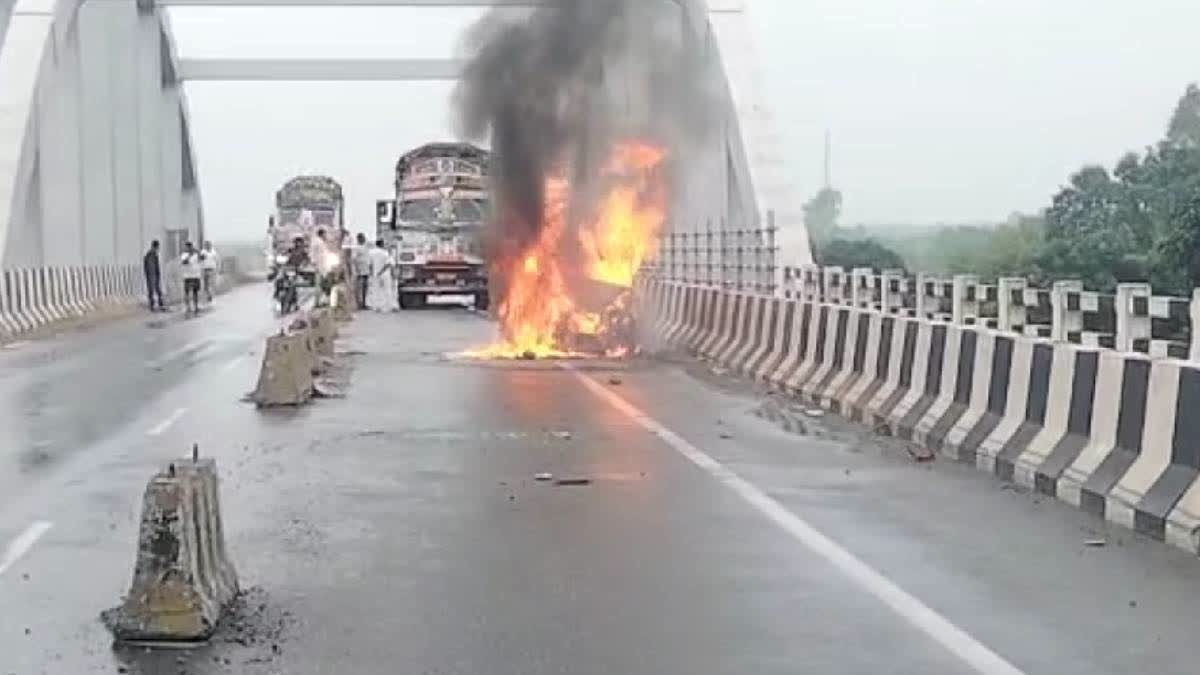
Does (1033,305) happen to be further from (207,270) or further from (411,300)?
(207,270)

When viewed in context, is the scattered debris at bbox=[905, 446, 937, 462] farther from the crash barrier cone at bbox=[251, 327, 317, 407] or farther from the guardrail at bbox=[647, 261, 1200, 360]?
the crash barrier cone at bbox=[251, 327, 317, 407]

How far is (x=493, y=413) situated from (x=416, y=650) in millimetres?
10035

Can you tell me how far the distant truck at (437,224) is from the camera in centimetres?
4653

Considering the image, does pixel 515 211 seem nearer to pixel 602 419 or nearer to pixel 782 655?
pixel 602 419

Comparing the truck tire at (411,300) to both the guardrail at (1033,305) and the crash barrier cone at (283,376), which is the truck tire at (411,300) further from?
the crash barrier cone at (283,376)

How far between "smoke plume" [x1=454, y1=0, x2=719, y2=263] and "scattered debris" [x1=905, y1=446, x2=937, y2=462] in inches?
559

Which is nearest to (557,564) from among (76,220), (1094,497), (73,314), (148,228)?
(1094,497)

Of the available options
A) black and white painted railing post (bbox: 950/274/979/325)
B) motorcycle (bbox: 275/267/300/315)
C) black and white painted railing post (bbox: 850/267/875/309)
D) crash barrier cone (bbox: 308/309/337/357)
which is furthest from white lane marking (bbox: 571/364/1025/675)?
motorcycle (bbox: 275/267/300/315)

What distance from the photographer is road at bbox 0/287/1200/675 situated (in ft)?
24.3

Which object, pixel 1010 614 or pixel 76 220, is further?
pixel 76 220

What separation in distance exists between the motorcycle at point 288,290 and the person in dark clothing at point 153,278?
4476 mm

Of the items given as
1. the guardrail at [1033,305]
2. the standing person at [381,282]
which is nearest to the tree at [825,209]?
the standing person at [381,282]

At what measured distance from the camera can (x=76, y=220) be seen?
48.8m

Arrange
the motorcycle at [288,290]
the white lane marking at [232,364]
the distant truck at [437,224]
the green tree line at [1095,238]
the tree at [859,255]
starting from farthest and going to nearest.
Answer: the distant truck at [437,224]
the motorcycle at [288,290]
the tree at [859,255]
the white lane marking at [232,364]
the green tree line at [1095,238]
